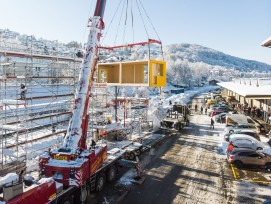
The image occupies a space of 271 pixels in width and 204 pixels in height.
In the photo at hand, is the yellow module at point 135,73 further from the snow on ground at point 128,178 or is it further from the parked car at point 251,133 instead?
the parked car at point 251,133

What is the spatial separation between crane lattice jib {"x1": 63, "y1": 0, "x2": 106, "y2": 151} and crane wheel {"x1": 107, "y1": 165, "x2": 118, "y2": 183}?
200 cm

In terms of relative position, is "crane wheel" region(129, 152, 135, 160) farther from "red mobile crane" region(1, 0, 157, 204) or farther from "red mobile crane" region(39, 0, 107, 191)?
"red mobile crane" region(39, 0, 107, 191)

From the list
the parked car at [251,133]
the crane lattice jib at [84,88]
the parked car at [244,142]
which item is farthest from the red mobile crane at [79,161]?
the parked car at [251,133]

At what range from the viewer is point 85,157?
11.5m

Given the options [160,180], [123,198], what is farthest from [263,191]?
[123,198]

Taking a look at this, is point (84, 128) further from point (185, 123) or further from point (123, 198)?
point (185, 123)

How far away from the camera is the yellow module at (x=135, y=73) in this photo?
1562 cm

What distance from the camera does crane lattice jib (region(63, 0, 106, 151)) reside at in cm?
1197

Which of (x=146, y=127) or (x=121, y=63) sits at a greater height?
(x=121, y=63)

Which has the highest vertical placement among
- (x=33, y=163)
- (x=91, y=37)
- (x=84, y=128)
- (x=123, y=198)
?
(x=91, y=37)

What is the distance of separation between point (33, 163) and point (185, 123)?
19.8 meters

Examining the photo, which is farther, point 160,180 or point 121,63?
point 121,63

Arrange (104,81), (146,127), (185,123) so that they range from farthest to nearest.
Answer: (185,123)
(146,127)
(104,81)

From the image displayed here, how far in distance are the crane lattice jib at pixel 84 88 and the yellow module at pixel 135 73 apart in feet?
12.3
